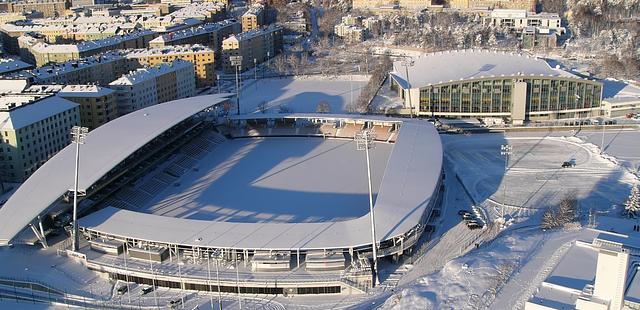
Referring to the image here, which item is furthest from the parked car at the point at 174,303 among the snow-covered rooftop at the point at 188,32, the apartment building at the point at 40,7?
the apartment building at the point at 40,7

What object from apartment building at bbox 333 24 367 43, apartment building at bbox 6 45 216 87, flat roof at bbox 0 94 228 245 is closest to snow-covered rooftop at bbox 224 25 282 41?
apartment building at bbox 6 45 216 87

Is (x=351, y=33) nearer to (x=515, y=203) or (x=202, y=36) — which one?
(x=202, y=36)

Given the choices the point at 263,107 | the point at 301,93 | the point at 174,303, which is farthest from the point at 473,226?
the point at 301,93

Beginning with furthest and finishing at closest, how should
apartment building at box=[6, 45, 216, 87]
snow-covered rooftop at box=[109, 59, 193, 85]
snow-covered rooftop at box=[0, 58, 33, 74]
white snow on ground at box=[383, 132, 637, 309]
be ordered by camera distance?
snow-covered rooftop at box=[0, 58, 33, 74]
apartment building at box=[6, 45, 216, 87]
snow-covered rooftop at box=[109, 59, 193, 85]
white snow on ground at box=[383, 132, 637, 309]

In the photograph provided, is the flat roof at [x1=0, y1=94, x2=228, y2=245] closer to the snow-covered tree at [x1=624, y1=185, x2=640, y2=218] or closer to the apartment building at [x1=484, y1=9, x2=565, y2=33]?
the snow-covered tree at [x1=624, y1=185, x2=640, y2=218]

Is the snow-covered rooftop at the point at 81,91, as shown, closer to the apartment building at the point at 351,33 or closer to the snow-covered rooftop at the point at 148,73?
the snow-covered rooftop at the point at 148,73

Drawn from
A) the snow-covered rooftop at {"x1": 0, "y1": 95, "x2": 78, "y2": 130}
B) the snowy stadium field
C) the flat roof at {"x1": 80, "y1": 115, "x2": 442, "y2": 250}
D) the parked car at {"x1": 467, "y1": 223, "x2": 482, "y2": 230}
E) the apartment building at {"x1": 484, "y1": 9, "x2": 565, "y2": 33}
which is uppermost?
the apartment building at {"x1": 484, "y1": 9, "x2": 565, "y2": 33}
